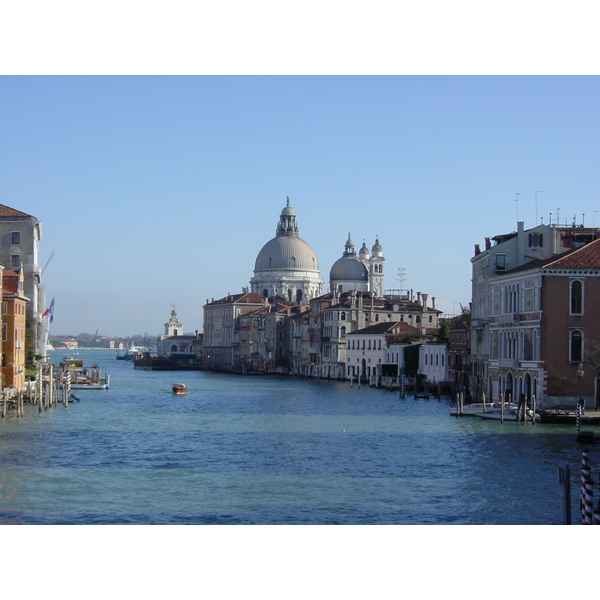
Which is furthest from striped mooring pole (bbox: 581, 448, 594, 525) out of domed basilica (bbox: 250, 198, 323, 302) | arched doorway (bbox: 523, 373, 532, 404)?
domed basilica (bbox: 250, 198, 323, 302)

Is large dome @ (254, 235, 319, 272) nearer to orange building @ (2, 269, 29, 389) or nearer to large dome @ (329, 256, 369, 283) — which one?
large dome @ (329, 256, 369, 283)

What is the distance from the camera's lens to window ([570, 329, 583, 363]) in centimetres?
2745

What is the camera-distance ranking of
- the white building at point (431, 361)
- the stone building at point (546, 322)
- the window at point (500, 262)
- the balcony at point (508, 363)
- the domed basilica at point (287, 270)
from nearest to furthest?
the stone building at point (546, 322), the balcony at point (508, 363), the window at point (500, 262), the white building at point (431, 361), the domed basilica at point (287, 270)

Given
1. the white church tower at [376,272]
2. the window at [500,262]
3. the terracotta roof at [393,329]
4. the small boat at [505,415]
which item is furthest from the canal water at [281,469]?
the white church tower at [376,272]

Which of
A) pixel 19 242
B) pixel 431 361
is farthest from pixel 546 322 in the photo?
pixel 431 361

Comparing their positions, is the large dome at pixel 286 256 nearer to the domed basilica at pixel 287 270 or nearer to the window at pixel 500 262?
the domed basilica at pixel 287 270

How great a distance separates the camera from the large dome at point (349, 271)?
90.9 m

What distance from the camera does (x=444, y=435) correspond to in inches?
957

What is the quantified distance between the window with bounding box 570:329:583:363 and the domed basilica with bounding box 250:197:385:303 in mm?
67081

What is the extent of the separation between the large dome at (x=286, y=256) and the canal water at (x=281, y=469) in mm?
70903

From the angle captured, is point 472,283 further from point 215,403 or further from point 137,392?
point 137,392

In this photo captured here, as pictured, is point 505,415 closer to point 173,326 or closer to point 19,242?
point 19,242

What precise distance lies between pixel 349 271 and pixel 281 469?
7315 centimetres

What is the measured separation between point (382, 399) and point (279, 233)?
217ft
